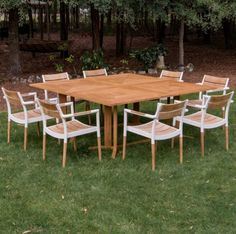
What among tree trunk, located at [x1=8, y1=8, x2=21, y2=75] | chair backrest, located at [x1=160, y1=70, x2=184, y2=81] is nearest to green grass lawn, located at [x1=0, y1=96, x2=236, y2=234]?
chair backrest, located at [x1=160, y1=70, x2=184, y2=81]

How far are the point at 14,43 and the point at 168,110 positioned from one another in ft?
25.4

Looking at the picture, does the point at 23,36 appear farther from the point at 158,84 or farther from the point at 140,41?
the point at 158,84

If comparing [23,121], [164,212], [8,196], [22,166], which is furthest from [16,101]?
[164,212]

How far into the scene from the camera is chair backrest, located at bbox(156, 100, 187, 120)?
193 inches

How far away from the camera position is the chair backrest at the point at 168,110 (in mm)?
4895

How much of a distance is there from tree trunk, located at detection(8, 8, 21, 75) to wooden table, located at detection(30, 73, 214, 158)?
5.37 metres

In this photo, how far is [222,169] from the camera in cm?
504

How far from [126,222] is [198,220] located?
2.01ft

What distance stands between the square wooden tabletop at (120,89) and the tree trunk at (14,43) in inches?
211

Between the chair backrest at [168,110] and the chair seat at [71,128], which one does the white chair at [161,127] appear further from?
the chair seat at [71,128]

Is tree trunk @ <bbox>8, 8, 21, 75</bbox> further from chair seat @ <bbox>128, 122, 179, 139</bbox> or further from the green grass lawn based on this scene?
chair seat @ <bbox>128, 122, 179, 139</bbox>

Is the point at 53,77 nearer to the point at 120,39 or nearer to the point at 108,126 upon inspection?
the point at 108,126

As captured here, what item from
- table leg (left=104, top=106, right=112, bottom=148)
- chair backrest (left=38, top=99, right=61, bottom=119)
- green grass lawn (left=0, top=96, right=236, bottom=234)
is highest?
→ chair backrest (left=38, top=99, right=61, bottom=119)

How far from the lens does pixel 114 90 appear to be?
19.2 feet
